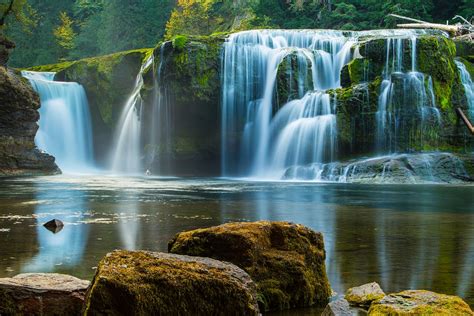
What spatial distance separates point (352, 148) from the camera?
29266 millimetres

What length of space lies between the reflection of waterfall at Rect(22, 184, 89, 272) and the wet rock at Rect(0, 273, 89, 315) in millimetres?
2410

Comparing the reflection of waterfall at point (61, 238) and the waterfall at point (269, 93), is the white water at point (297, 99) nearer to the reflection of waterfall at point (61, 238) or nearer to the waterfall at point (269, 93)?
the waterfall at point (269, 93)

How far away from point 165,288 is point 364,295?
208cm

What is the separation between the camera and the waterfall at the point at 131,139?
37.3m

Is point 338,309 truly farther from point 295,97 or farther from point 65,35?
point 65,35

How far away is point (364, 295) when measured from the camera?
5492 mm

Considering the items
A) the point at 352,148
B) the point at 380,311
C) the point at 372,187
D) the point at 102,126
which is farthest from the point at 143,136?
the point at 380,311

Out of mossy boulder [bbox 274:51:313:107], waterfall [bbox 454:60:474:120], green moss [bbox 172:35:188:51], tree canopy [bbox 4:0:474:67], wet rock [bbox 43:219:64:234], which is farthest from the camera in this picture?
tree canopy [bbox 4:0:474:67]

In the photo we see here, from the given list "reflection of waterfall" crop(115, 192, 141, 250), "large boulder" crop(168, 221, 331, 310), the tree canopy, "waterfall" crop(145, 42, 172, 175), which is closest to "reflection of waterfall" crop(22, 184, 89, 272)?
"reflection of waterfall" crop(115, 192, 141, 250)

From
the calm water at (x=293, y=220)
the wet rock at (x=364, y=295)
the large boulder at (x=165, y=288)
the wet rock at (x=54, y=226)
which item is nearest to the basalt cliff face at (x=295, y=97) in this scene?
the calm water at (x=293, y=220)

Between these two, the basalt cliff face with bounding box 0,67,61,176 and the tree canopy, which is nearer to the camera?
the basalt cliff face with bounding box 0,67,61,176

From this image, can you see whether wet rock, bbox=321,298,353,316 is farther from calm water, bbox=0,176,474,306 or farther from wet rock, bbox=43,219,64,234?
wet rock, bbox=43,219,64,234

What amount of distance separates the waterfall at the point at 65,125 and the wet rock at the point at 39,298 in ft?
113

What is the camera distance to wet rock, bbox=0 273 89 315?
450cm
